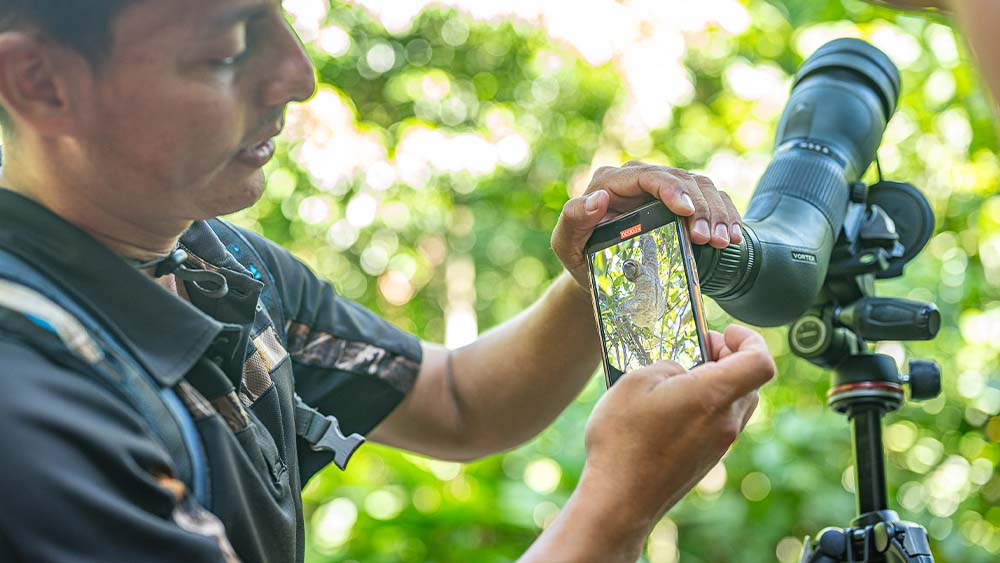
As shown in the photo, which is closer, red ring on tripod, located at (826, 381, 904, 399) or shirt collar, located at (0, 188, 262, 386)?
shirt collar, located at (0, 188, 262, 386)

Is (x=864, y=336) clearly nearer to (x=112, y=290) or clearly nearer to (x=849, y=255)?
(x=849, y=255)

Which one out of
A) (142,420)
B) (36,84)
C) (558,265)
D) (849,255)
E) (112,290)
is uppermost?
(558,265)

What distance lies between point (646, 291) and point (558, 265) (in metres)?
1.71

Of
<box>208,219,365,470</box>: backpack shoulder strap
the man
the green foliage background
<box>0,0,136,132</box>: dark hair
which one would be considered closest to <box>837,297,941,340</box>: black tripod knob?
the man

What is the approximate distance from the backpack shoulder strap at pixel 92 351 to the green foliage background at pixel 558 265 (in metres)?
1.49

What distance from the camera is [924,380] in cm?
118

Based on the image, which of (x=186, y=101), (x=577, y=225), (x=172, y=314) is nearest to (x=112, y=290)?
(x=172, y=314)

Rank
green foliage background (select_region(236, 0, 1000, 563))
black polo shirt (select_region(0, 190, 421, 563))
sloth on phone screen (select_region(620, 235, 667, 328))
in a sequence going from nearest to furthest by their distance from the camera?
1. black polo shirt (select_region(0, 190, 421, 563))
2. sloth on phone screen (select_region(620, 235, 667, 328))
3. green foliage background (select_region(236, 0, 1000, 563))

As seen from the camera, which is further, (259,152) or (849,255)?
(849,255)

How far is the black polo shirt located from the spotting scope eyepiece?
15.9 inches

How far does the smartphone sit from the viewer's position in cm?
80

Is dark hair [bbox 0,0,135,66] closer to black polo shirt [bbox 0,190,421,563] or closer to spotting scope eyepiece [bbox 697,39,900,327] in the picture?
black polo shirt [bbox 0,190,421,563]

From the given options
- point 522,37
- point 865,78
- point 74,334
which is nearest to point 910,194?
point 865,78

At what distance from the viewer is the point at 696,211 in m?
0.84
